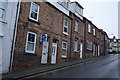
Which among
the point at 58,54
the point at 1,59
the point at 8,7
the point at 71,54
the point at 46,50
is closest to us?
the point at 1,59

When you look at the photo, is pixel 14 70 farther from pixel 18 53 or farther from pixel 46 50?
pixel 46 50

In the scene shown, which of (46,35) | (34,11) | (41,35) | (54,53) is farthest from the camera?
(54,53)

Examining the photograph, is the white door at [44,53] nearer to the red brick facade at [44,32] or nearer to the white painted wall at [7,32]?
the red brick facade at [44,32]

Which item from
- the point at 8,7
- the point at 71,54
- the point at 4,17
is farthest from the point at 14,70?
the point at 71,54

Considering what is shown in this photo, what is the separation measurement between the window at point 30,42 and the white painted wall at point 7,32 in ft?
6.08

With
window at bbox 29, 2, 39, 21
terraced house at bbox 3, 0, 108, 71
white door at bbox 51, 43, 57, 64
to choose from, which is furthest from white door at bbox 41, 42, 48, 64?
window at bbox 29, 2, 39, 21

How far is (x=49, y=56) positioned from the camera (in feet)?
47.7

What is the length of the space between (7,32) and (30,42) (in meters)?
2.48

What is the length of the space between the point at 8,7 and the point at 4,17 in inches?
35.2

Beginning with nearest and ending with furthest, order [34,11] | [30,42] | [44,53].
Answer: [30,42] → [34,11] → [44,53]

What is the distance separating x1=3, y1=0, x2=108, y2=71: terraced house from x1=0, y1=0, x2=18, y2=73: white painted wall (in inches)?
19.5

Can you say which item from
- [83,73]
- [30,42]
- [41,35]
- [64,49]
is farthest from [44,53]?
[83,73]

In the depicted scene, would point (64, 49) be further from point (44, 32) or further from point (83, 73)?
point (83, 73)

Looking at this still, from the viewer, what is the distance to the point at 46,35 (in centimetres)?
1285
